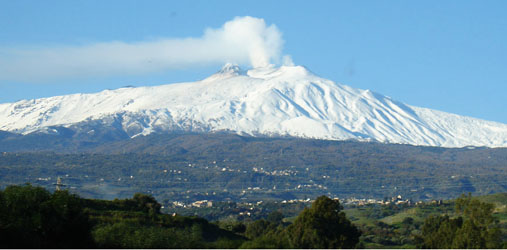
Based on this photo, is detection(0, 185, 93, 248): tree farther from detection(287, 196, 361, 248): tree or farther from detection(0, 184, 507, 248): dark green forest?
detection(287, 196, 361, 248): tree

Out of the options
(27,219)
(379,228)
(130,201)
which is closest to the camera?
(27,219)

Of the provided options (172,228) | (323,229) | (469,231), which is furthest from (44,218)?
(469,231)

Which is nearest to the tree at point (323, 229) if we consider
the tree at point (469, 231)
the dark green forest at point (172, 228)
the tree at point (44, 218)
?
the dark green forest at point (172, 228)

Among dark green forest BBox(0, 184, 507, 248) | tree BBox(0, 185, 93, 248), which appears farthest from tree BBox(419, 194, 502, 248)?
tree BBox(0, 185, 93, 248)

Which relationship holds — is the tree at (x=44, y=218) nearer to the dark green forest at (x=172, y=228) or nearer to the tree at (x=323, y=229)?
the dark green forest at (x=172, y=228)

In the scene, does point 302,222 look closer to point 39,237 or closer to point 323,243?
point 323,243

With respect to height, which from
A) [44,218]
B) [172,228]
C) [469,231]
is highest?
[44,218]

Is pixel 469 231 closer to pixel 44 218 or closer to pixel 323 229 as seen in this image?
pixel 323 229

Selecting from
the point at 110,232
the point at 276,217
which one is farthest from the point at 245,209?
the point at 110,232

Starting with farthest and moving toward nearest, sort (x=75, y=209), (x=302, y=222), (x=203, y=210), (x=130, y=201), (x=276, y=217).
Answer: (x=203, y=210)
(x=276, y=217)
(x=130, y=201)
(x=302, y=222)
(x=75, y=209)
